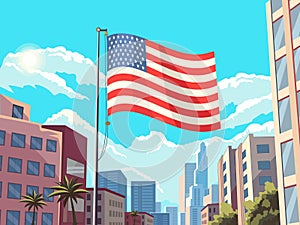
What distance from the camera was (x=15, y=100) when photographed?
4400 inches

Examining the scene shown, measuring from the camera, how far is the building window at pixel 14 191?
10000cm

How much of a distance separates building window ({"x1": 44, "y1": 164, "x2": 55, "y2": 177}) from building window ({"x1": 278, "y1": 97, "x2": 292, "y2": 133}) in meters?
71.3

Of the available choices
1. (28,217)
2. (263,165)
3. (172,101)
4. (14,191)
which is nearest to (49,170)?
(14,191)

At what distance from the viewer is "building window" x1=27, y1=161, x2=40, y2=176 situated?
10406 centimetres

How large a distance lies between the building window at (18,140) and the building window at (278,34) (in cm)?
6735

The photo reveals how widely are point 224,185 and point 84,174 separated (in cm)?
5164

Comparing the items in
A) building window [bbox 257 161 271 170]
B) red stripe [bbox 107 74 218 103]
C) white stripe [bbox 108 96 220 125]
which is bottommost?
white stripe [bbox 108 96 220 125]

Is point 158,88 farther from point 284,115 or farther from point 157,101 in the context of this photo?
point 284,115

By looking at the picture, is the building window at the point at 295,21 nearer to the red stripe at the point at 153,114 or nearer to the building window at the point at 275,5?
the building window at the point at 275,5

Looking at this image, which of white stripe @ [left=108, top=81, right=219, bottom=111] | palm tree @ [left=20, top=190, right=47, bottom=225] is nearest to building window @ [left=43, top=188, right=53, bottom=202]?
palm tree @ [left=20, top=190, right=47, bottom=225]

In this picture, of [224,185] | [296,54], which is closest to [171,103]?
[296,54]

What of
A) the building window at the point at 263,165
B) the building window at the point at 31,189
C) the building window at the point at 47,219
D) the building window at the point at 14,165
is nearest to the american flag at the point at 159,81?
the building window at the point at 14,165

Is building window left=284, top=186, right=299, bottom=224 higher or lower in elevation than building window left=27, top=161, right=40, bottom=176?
lower

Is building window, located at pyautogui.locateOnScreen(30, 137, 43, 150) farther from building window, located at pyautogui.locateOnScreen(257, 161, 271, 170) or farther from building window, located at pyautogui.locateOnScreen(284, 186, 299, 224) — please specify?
building window, located at pyautogui.locateOnScreen(284, 186, 299, 224)
